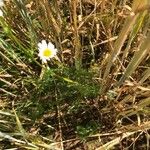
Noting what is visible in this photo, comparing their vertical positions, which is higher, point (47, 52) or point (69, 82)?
point (47, 52)

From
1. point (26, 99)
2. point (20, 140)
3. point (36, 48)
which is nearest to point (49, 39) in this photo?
point (36, 48)

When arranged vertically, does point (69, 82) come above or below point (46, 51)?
below

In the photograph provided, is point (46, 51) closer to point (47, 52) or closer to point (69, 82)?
point (47, 52)

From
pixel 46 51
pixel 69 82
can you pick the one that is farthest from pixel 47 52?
pixel 69 82

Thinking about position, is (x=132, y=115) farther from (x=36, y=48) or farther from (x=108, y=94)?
(x=36, y=48)

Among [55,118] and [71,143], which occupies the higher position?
[55,118]
